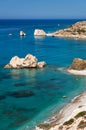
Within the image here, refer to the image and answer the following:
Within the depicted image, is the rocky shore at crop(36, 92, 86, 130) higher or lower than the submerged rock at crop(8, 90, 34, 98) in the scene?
higher

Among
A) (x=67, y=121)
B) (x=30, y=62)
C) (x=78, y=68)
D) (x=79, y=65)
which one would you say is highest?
(x=67, y=121)

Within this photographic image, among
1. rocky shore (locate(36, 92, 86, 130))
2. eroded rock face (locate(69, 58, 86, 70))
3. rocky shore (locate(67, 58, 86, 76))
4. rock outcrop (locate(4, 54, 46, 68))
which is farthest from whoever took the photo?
rock outcrop (locate(4, 54, 46, 68))

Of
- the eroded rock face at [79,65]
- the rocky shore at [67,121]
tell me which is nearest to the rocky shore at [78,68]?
the eroded rock face at [79,65]

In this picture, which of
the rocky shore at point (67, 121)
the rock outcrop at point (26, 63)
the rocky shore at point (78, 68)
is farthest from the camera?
the rock outcrop at point (26, 63)

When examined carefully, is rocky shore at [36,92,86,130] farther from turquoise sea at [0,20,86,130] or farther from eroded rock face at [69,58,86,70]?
eroded rock face at [69,58,86,70]

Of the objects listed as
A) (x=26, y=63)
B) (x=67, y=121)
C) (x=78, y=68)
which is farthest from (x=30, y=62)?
(x=67, y=121)

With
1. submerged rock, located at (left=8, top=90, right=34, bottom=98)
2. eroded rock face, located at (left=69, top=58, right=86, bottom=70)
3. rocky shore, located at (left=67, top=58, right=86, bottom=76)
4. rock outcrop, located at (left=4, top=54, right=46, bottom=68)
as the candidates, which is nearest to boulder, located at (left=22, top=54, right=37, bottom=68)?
rock outcrop, located at (left=4, top=54, right=46, bottom=68)

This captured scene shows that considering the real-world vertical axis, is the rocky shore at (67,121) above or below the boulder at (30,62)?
above

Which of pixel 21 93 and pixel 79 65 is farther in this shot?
pixel 79 65

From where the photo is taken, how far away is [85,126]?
149 ft

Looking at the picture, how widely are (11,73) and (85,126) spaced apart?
161 ft

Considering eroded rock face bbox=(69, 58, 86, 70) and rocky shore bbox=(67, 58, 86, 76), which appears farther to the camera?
eroded rock face bbox=(69, 58, 86, 70)

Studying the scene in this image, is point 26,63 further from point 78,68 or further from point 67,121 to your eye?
point 67,121

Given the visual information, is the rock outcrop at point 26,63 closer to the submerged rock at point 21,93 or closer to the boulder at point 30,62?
the boulder at point 30,62
